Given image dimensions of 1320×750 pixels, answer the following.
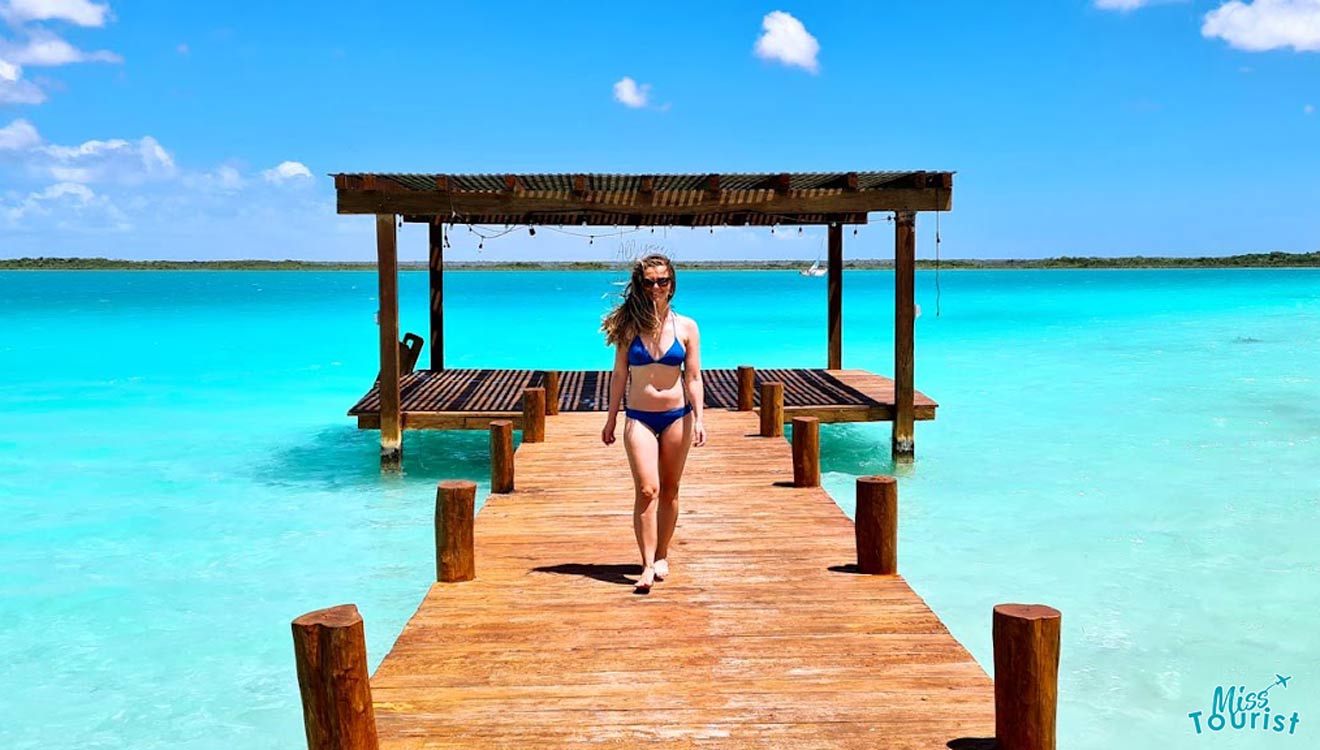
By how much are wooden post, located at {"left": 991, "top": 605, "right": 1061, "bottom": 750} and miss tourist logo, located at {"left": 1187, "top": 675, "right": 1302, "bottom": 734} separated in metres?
3.92

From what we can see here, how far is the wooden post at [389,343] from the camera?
42.0ft

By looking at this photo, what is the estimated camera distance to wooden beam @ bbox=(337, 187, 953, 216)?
40.8 feet

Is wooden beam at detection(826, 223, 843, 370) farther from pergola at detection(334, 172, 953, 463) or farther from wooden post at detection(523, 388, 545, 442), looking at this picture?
wooden post at detection(523, 388, 545, 442)

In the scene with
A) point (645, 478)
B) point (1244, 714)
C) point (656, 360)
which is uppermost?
point (656, 360)

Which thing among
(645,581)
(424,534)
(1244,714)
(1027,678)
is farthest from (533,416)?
(1027,678)

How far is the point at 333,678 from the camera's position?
3805 mm

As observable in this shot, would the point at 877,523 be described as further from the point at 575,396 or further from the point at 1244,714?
the point at 575,396

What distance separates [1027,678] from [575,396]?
12.0 metres

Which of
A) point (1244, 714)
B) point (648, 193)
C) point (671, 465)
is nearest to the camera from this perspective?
point (671, 465)

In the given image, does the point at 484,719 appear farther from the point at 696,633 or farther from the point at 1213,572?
the point at 1213,572

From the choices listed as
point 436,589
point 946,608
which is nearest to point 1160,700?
point 946,608

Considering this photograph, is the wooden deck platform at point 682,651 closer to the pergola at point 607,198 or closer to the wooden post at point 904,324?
the pergola at point 607,198

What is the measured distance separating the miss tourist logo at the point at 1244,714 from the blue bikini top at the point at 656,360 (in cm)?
433

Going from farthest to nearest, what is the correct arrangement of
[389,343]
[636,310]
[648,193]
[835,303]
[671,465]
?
[835,303], [389,343], [648,193], [671,465], [636,310]
